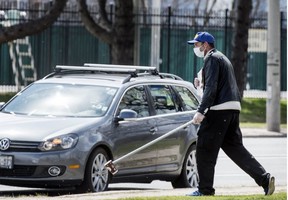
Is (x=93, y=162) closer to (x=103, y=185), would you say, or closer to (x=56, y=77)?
(x=103, y=185)

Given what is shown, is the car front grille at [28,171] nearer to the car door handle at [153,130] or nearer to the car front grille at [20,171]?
the car front grille at [20,171]

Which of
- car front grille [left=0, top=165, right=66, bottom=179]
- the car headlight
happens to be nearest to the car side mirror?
the car headlight

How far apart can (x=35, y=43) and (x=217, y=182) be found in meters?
20.0

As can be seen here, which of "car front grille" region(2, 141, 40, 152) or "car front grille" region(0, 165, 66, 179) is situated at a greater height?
"car front grille" region(2, 141, 40, 152)

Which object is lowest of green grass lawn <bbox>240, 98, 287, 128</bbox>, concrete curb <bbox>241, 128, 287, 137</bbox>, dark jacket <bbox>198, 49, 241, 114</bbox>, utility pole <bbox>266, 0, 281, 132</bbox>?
green grass lawn <bbox>240, 98, 287, 128</bbox>

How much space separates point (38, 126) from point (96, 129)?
71cm

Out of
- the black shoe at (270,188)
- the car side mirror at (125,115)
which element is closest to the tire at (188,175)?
the car side mirror at (125,115)

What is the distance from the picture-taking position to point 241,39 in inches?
1259

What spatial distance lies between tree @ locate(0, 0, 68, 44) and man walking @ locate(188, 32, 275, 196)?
20086 mm

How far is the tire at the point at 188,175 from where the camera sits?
13852mm

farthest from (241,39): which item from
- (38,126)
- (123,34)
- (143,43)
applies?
(38,126)

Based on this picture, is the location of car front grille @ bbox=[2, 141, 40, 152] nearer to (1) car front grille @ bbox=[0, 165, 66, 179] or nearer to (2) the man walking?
(1) car front grille @ bbox=[0, 165, 66, 179]

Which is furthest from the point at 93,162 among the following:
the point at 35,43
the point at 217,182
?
the point at 35,43

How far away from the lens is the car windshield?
12945mm
